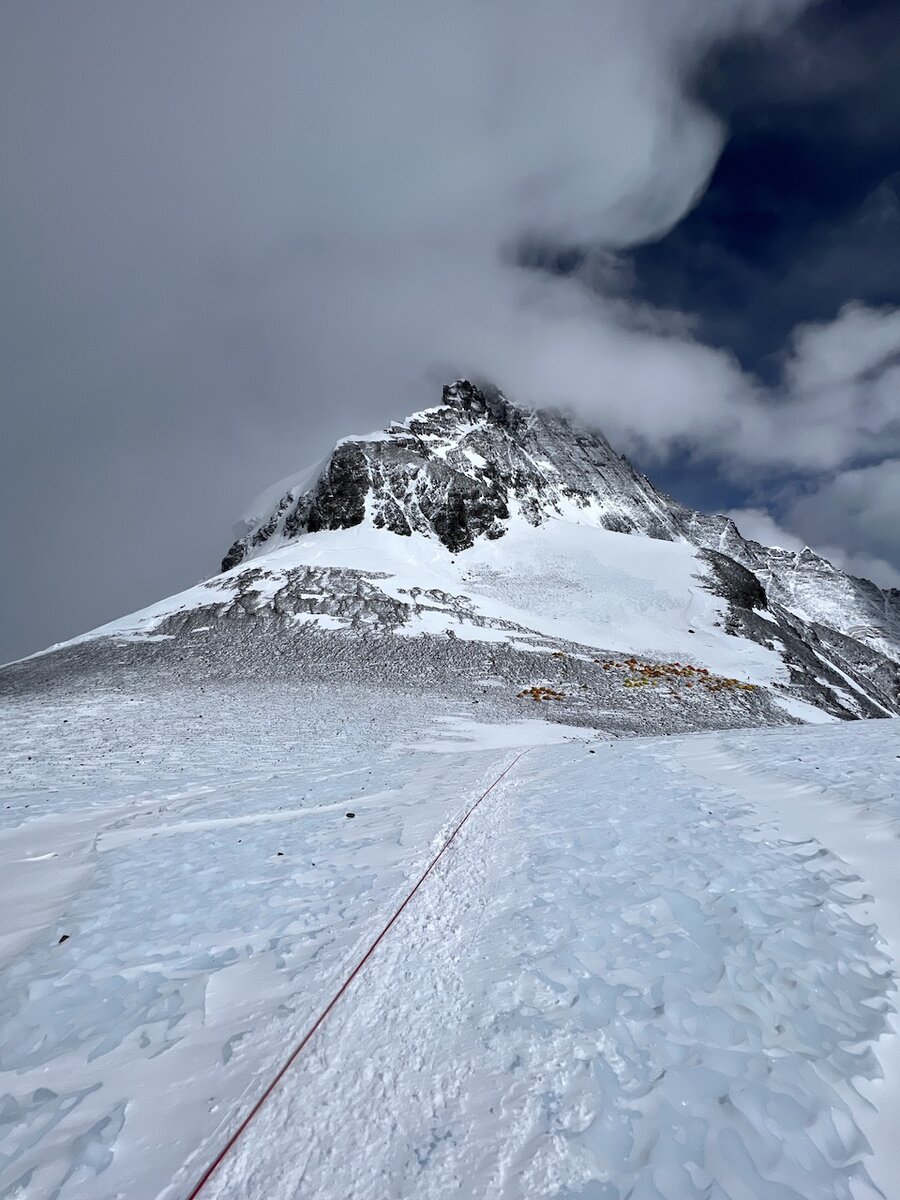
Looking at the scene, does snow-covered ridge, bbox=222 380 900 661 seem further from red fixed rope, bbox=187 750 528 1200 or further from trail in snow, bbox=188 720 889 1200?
trail in snow, bbox=188 720 889 1200

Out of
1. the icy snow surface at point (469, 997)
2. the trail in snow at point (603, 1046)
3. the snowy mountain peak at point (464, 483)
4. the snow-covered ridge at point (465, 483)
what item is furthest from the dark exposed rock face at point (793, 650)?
the trail in snow at point (603, 1046)

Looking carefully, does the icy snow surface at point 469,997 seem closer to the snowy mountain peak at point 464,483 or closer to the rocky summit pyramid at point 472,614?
the rocky summit pyramid at point 472,614

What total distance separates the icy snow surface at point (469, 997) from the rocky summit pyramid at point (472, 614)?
55.9 feet

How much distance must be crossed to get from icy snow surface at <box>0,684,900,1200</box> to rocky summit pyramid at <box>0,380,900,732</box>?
1704cm

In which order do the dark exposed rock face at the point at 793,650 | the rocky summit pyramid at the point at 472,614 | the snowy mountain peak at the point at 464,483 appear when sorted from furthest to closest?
the snowy mountain peak at the point at 464,483
the dark exposed rock face at the point at 793,650
the rocky summit pyramid at the point at 472,614

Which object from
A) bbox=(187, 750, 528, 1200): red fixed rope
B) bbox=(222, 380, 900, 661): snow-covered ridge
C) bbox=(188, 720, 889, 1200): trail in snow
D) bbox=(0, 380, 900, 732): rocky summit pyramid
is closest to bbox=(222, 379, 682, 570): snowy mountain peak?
bbox=(222, 380, 900, 661): snow-covered ridge

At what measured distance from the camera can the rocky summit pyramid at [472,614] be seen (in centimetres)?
3117

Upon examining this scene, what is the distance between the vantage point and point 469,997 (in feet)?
13.9

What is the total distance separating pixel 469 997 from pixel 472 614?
1593 inches

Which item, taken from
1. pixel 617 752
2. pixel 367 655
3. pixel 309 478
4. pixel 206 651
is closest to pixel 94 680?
pixel 206 651

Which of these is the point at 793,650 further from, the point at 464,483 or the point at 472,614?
the point at 464,483

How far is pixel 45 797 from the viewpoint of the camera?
1045 cm

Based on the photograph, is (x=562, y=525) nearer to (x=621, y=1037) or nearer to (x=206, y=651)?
(x=206, y=651)

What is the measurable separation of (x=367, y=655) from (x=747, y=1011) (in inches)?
1286
